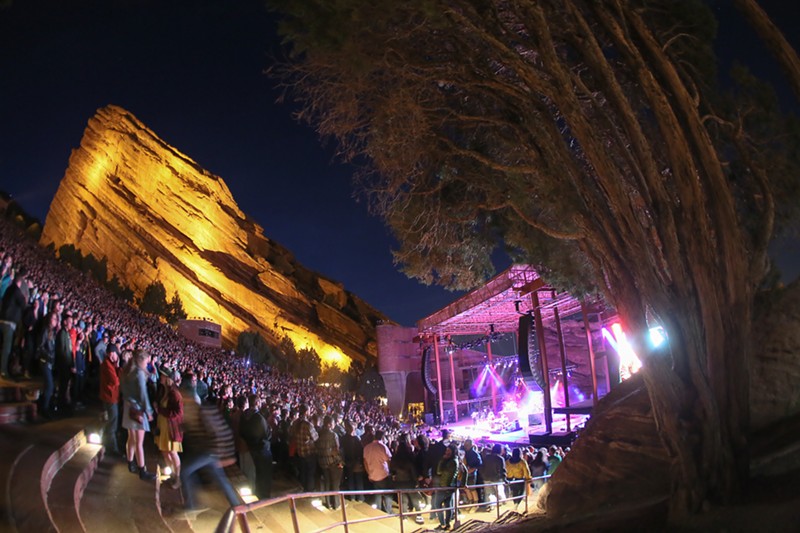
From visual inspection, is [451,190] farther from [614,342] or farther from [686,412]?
[614,342]

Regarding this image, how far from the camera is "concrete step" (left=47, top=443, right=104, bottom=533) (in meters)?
3.95

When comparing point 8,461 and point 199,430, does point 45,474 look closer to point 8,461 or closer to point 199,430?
point 8,461

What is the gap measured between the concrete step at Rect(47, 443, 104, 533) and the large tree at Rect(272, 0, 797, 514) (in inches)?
174

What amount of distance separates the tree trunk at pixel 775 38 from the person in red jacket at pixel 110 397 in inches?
281

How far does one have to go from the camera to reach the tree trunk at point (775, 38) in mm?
4801

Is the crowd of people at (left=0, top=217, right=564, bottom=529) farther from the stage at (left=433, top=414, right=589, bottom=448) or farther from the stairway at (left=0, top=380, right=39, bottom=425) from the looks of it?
the stage at (left=433, top=414, right=589, bottom=448)

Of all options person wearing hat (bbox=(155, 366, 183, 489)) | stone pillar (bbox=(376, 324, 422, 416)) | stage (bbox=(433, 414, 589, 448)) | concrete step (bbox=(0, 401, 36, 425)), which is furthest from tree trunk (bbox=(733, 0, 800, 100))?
stone pillar (bbox=(376, 324, 422, 416))

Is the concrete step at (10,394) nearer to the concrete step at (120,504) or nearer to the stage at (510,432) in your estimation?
the concrete step at (120,504)

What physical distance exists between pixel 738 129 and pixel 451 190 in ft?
11.4

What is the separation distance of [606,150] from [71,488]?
5.60m

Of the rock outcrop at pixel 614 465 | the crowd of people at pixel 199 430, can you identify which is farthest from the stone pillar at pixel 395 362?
the rock outcrop at pixel 614 465

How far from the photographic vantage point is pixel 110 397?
20.8 ft

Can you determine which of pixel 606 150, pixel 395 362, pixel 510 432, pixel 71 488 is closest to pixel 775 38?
pixel 606 150

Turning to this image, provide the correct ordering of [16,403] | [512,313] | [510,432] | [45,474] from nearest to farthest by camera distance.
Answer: [45,474], [16,403], [510,432], [512,313]
